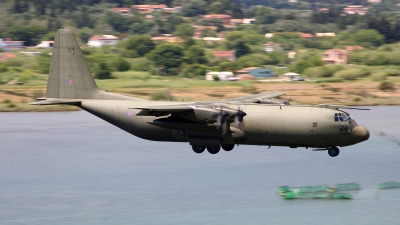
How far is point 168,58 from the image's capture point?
479 ft

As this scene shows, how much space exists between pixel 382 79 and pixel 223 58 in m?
50.8

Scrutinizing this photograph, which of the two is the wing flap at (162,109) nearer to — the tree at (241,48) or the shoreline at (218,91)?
the shoreline at (218,91)

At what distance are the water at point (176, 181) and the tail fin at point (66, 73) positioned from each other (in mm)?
7254

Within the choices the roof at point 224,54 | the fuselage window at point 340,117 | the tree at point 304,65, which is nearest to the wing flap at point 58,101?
the fuselage window at point 340,117

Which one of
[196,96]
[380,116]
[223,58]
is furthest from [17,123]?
[223,58]

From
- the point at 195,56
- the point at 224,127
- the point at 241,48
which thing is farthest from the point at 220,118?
the point at 241,48

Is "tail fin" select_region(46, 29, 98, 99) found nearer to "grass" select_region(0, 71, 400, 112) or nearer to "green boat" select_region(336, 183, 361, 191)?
"green boat" select_region(336, 183, 361, 191)

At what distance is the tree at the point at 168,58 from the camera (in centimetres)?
14462

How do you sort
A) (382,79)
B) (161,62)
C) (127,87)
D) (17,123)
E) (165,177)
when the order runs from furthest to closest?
(161,62)
(382,79)
(127,87)
(17,123)
(165,177)

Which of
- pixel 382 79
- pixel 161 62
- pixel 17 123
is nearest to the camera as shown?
pixel 17 123

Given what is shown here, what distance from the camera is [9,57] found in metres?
152

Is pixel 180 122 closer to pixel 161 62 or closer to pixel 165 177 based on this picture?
pixel 165 177

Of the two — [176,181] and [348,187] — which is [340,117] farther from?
[176,181]

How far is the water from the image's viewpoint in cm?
4691
